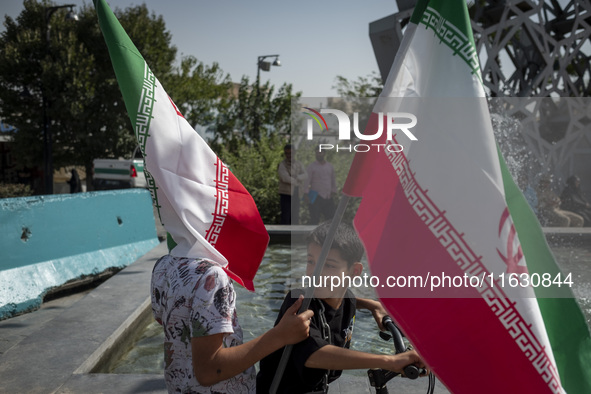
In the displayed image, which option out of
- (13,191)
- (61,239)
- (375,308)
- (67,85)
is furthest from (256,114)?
(375,308)

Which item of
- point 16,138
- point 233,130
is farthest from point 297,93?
point 16,138

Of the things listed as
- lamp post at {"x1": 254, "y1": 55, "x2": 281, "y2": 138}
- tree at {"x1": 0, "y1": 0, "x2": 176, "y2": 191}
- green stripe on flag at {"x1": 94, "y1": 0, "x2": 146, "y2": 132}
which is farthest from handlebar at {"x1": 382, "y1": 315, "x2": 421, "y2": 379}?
tree at {"x1": 0, "y1": 0, "x2": 176, "y2": 191}

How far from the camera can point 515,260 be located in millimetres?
1891

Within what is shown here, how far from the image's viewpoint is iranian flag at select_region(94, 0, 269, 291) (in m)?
2.02

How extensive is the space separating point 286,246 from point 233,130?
22.2 meters

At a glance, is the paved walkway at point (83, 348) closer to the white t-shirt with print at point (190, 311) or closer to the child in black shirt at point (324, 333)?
the child in black shirt at point (324, 333)

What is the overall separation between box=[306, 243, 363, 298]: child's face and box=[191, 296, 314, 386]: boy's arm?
1.01 feet

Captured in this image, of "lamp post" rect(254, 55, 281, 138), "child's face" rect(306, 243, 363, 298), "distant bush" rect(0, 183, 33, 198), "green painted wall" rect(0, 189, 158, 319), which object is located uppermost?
"lamp post" rect(254, 55, 281, 138)

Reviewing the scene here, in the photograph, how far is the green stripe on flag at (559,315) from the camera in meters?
1.87

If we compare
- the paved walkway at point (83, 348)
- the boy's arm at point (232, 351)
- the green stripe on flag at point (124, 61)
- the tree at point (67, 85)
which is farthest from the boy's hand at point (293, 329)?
the tree at point (67, 85)

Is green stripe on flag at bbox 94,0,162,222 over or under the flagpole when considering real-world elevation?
over

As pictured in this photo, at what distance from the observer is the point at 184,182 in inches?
80.0

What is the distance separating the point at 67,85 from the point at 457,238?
30533mm

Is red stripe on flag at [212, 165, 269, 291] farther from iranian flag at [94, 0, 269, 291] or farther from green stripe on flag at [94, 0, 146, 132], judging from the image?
green stripe on flag at [94, 0, 146, 132]
